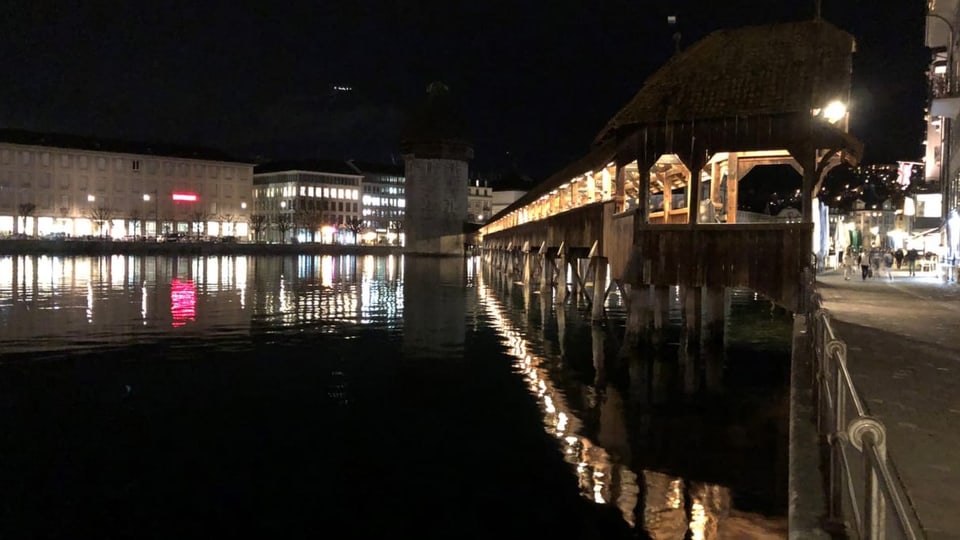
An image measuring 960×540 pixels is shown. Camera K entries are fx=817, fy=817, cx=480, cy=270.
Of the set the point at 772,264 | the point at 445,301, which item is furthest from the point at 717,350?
the point at 445,301

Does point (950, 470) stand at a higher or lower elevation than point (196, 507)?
higher

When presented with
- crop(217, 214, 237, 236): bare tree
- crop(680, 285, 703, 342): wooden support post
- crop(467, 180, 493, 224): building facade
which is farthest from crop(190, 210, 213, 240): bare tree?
crop(680, 285, 703, 342): wooden support post

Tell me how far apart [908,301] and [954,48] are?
44.7 ft

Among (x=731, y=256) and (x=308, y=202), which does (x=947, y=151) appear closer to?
(x=731, y=256)

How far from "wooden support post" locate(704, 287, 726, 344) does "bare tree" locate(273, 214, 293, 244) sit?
11363 centimetres

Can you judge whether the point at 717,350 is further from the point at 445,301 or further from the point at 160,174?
the point at 160,174

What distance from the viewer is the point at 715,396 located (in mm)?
15141

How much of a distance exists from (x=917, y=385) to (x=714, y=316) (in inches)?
449

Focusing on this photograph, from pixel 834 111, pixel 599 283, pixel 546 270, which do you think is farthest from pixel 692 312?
pixel 546 270

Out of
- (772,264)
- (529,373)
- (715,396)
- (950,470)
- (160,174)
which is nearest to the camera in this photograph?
(950,470)

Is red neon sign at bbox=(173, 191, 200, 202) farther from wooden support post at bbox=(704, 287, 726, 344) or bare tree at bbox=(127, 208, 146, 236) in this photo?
wooden support post at bbox=(704, 287, 726, 344)

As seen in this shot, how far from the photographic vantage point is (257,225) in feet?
439

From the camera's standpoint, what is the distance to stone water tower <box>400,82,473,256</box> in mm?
92250

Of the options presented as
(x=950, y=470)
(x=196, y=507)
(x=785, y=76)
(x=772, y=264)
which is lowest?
(x=196, y=507)
